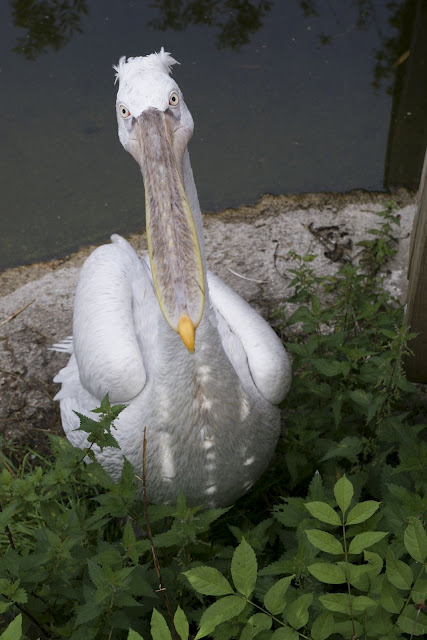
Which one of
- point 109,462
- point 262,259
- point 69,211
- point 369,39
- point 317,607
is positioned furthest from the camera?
point 369,39

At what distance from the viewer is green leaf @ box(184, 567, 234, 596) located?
1.04 meters

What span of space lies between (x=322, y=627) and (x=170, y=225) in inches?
34.0

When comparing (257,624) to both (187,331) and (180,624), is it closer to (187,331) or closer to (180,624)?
(180,624)

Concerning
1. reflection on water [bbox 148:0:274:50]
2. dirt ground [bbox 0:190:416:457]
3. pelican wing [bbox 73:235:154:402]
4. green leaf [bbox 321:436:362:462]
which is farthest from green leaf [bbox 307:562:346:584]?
reflection on water [bbox 148:0:274:50]

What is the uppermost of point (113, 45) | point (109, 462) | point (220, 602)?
point (113, 45)

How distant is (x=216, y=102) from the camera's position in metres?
4.07

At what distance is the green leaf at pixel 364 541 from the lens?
3.39 ft

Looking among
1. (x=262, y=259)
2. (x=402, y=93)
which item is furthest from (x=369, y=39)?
(x=262, y=259)

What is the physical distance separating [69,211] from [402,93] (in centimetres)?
217

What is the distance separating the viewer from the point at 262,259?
3.23 meters

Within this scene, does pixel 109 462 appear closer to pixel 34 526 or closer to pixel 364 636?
pixel 34 526

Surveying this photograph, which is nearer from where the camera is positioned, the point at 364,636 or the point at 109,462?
the point at 364,636

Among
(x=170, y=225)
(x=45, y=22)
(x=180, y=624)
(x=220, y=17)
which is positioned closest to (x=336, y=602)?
(x=180, y=624)

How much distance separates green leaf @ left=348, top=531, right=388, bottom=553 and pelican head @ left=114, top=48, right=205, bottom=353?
0.51 metres
